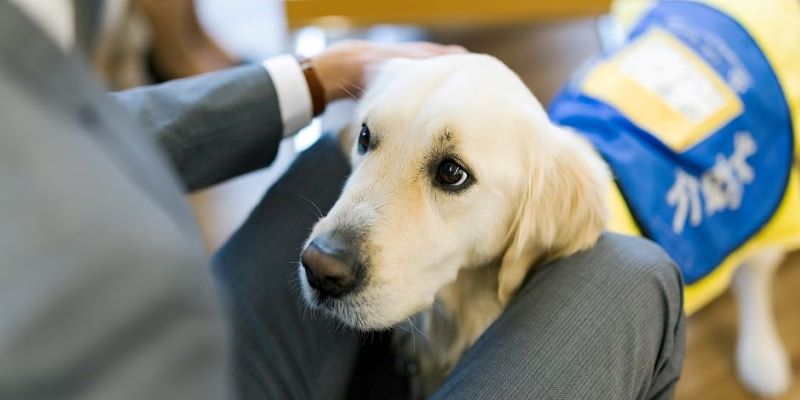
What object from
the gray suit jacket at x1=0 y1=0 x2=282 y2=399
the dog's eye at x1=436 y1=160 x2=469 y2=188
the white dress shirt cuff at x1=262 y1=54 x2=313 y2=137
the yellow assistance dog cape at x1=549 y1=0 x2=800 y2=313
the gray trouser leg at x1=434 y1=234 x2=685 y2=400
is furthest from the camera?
the yellow assistance dog cape at x1=549 y1=0 x2=800 y2=313

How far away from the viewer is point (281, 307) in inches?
35.5

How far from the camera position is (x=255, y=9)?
2.26 meters

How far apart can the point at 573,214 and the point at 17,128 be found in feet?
2.27

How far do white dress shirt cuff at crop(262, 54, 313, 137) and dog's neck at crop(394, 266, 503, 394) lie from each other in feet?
1.07

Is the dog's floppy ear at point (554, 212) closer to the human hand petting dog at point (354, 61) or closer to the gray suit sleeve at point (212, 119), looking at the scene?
the human hand petting dog at point (354, 61)

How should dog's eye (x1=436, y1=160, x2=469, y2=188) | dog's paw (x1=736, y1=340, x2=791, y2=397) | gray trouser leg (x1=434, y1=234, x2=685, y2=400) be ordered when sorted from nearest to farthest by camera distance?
gray trouser leg (x1=434, y1=234, x2=685, y2=400) → dog's eye (x1=436, y1=160, x2=469, y2=188) → dog's paw (x1=736, y1=340, x2=791, y2=397)

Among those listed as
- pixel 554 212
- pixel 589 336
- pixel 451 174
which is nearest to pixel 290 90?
pixel 451 174

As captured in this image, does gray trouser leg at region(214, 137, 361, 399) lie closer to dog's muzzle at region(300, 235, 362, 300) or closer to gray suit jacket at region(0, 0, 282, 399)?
dog's muzzle at region(300, 235, 362, 300)

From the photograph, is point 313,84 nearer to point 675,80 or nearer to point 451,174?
point 451,174

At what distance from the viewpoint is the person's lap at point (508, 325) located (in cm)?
75

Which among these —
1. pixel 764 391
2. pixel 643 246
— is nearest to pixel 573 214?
pixel 643 246

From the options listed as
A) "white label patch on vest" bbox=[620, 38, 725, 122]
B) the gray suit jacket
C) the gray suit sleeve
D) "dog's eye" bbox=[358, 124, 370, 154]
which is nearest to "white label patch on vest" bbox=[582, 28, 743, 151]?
"white label patch on vest" bbox=[620, 38, 725, 122]

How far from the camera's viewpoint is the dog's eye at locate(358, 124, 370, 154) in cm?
92

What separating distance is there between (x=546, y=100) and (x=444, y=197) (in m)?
1.16
